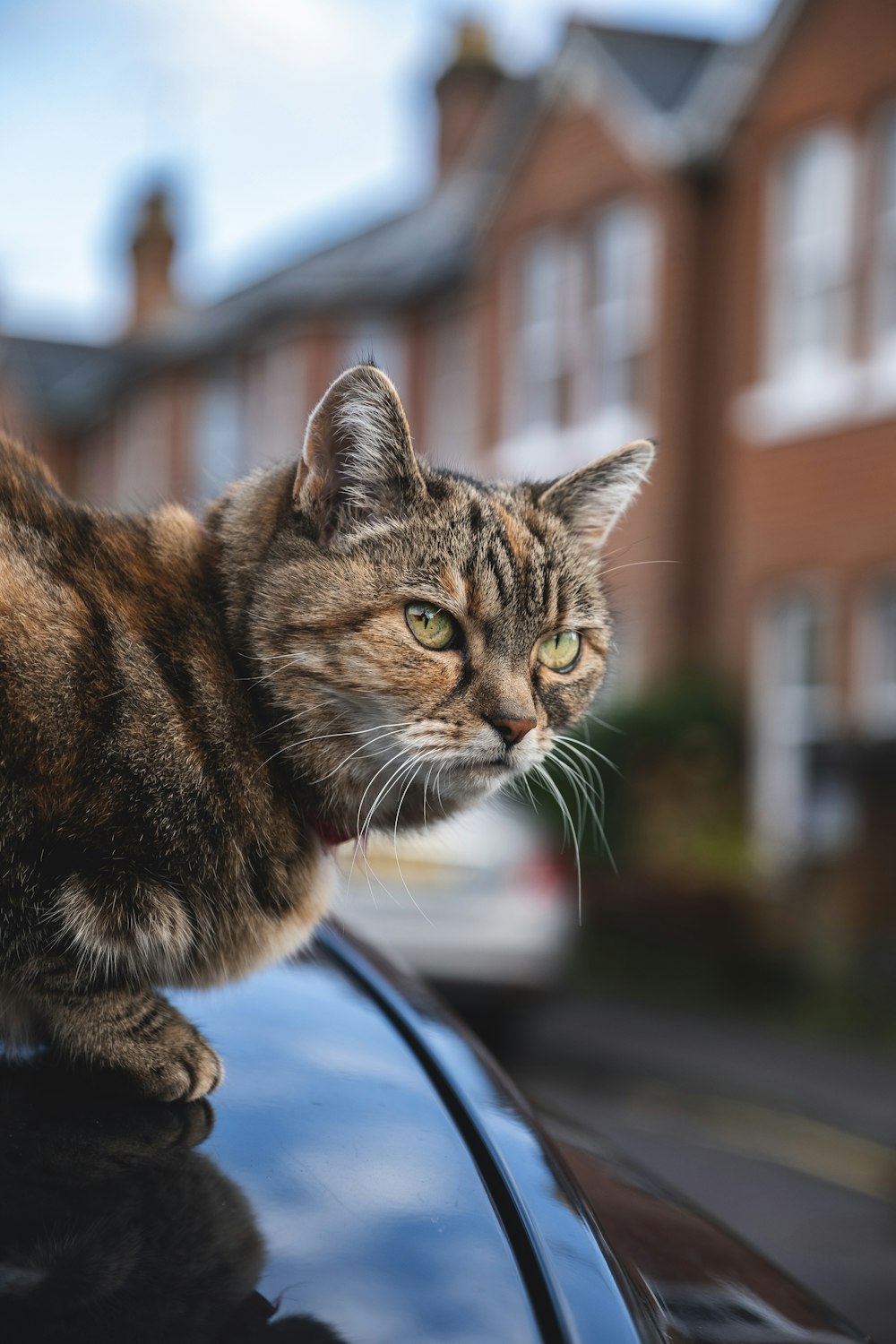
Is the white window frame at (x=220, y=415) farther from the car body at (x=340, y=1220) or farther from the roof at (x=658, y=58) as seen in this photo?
the car body at (x=340, y=1220)

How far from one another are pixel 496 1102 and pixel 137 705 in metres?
0.74

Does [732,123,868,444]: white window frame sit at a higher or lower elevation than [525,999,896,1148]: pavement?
higher

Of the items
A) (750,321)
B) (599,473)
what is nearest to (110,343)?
(750,321)

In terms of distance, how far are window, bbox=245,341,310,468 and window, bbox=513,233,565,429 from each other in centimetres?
592

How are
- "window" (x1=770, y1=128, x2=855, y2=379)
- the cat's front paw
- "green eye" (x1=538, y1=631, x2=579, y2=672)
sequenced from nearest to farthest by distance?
the cat's front paw → "green eye" (x1=538, y1=631, x2=579, y2=672) → "window" (x1=770, y1=128, x2=855, y2=379)

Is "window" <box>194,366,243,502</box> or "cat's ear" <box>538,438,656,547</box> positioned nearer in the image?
"cat's ear" <box>538,438,656,547</box>

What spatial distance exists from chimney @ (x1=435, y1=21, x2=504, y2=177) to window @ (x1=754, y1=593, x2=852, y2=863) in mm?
12814

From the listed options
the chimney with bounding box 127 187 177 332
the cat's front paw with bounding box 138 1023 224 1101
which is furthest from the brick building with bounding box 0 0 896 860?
the chimney with bounding box 127 187 177 332

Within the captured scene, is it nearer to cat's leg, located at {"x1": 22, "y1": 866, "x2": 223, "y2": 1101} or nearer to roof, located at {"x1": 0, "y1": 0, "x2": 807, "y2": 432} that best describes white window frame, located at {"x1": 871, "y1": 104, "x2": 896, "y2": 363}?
roof, located at {"x1": 0, "y1": 0, "x2": 807, "y2": 432}

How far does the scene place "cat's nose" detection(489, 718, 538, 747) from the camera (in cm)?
222

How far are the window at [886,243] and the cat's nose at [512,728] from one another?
41.8 ft

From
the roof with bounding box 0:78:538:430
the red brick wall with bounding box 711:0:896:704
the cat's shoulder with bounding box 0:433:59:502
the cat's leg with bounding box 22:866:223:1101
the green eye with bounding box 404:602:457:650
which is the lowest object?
the cat's leg with bounding box 22:866:223:1101

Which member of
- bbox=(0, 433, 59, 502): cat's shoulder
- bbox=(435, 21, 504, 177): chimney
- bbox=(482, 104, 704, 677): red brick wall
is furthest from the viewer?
bbox=(435, 21, 504, 177): chimney

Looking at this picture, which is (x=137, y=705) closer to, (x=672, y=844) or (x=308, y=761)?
(x=308, y=761)
